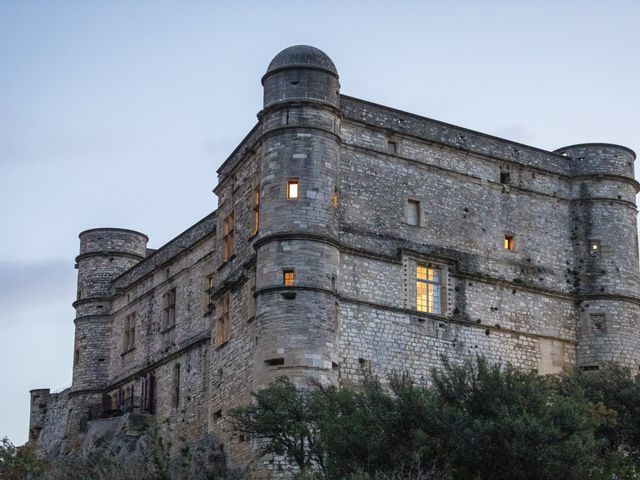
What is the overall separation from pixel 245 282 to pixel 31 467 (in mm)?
9021

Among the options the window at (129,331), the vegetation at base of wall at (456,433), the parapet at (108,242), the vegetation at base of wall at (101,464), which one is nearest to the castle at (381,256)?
the vegetation at base of wall at (101,464)

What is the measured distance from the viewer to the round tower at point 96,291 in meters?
53.8

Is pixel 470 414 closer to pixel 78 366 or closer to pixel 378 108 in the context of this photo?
pixel 378 108

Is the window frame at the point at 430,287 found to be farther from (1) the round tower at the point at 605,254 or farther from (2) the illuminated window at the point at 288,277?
(1) the round tower at the point at 605,254

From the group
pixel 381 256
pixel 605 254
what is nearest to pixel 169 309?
pixel 381 256

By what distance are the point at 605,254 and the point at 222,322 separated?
1399 cm

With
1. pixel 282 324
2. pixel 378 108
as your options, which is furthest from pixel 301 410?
pixel 378 108

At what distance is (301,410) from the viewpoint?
31.6 m

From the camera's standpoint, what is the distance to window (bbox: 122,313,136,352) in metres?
51.7

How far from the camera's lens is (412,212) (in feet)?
130

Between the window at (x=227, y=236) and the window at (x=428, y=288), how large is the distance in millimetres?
7145

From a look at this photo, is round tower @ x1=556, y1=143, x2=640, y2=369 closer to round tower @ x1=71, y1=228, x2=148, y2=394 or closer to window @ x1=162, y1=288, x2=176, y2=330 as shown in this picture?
window @ x1=162, y1=288, x2=176, y2=330

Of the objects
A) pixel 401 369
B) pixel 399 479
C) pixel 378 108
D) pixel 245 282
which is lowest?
pixel 399 479

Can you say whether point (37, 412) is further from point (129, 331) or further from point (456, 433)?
point (456, 433)
